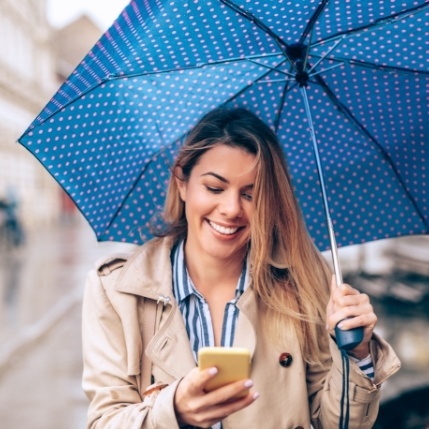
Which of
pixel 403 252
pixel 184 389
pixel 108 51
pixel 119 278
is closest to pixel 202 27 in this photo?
pixel 108 51

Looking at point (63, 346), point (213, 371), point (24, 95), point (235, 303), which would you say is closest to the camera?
point (213, 371)

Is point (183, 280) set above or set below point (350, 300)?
above

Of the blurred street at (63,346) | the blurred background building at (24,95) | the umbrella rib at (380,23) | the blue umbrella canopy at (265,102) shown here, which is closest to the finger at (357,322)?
the blue umbrella canopy at (265,102)

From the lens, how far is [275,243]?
7.57 ft

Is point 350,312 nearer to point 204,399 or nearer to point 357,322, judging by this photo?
point 357,322

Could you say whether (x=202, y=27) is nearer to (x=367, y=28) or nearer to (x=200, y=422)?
(x=367, y=28)

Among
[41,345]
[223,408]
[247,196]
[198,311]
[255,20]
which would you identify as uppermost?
[41,345]

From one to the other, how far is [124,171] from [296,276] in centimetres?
86

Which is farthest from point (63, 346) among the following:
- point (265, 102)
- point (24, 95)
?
point (24, 95)

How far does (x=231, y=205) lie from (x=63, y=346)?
234 inches

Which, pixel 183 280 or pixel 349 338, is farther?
pixel 183 280

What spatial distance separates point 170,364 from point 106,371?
0.20 m

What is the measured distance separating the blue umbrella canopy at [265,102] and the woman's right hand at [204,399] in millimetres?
1071

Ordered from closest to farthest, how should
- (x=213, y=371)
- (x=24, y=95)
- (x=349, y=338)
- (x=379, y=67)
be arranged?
(x=213, y=371) → (x=349, y=338) → (x=379, y=67) → (x=24, y=95)
